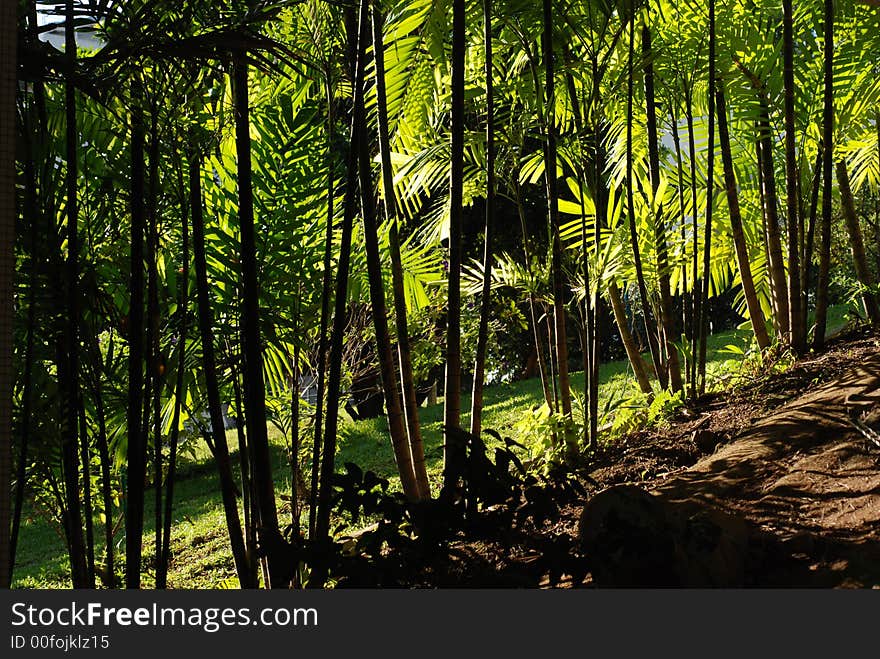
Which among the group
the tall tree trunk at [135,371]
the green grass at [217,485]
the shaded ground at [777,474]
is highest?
the tall tree trunk at [135,371]

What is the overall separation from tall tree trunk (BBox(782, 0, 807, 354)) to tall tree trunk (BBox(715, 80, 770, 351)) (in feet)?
0.60

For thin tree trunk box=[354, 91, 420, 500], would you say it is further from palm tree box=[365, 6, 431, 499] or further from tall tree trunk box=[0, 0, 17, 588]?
tall tree trunk box=[0, 0, 17, 588]

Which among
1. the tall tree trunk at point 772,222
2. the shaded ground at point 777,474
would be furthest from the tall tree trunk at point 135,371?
the tall tree trunk at point 772,222

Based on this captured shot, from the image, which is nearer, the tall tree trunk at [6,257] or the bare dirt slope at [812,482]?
the tall tree trunk at [6,257]

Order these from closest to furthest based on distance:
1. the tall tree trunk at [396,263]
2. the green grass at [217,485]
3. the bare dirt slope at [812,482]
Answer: the bare dirt slope at [812,482] < the tall tree trunk at [396,263] < the green grass at [217,485]

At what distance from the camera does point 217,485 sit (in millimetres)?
6859

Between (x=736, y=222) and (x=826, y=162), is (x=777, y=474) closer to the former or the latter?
(x=826, y=162)

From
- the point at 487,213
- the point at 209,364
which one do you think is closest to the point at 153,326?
the point at 209,364

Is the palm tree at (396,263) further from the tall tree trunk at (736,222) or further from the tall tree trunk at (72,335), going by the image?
the tall tree trunk at (736,222)

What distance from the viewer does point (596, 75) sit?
2811mm

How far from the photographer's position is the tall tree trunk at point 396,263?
88.1 inches

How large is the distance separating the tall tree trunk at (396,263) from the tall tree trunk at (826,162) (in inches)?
66.8
